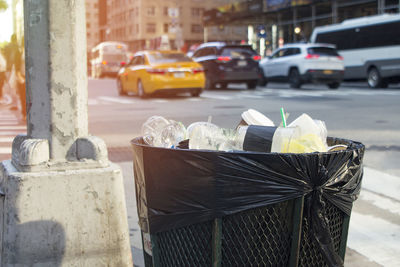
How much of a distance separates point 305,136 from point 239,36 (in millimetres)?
84155

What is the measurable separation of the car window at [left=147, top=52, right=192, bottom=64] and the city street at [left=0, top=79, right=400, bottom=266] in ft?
7.01

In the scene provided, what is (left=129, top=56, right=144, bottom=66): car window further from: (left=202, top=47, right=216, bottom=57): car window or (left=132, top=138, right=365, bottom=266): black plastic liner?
(left=132, top=138, right=365, bottom=266): black plastic liner

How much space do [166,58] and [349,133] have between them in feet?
30.7

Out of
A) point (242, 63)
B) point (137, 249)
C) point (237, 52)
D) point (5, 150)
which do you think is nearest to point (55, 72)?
point (137, 249)

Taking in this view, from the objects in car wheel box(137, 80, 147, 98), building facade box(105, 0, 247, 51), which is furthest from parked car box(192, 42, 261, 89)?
building facade box(105, 0, 247, 51)

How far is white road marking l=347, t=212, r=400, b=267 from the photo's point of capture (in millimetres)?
3395

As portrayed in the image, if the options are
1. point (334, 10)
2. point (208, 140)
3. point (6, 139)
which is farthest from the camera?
point (334, 10)

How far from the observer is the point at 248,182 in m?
1.87

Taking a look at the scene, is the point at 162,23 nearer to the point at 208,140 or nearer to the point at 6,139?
the point at 6,139

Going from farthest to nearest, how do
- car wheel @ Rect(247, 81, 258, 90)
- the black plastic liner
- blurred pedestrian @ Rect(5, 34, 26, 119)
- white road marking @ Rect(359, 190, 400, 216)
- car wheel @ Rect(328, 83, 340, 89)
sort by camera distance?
car wheel @ Rect(328, 83, 340, 89), car wheel @ Rect(247, 81, 258, 90), blurred pedestrian @ Rect(5, 34, 26, 119), white road marking @ Rect(359, 190, 400, 216), the black plastic liner

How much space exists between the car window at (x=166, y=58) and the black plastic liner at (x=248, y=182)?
1486cm

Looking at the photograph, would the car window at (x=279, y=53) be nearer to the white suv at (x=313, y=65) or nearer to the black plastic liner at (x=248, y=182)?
the white suv at (x=313, y=65)

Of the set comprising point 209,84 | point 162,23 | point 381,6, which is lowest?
point 209,84

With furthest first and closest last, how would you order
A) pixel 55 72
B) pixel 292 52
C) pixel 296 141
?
1. pixel 292 52
2. pixel 55 72
3. pixel 296 141
